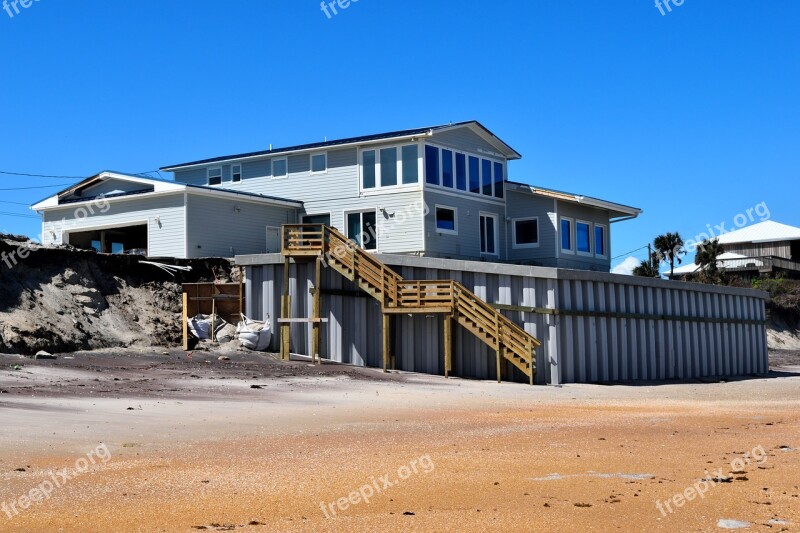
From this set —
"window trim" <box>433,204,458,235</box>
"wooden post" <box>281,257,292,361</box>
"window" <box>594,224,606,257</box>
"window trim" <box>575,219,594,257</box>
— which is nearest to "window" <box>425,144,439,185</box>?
"window trim" <box>433,204,458,235</box>

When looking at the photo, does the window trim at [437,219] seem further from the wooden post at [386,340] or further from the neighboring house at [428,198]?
the wooden post at [386,340]

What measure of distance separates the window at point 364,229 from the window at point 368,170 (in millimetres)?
1125

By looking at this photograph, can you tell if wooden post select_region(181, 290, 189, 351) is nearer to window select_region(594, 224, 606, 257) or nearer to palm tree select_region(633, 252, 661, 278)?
window select_region(594, 224, 606, 257)

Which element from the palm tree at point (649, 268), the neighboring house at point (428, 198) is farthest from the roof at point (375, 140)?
the palm tree at point (649, 268)

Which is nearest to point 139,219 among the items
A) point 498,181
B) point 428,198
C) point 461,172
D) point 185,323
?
point 185,323

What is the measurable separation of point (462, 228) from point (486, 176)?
10.3 feet

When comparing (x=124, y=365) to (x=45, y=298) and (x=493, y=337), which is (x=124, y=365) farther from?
(x=493, y=337)

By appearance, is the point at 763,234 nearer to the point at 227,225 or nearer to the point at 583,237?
the point at 583,237

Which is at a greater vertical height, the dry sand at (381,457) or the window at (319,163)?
the window at (319,163)

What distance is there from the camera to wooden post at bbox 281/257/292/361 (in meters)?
33.2

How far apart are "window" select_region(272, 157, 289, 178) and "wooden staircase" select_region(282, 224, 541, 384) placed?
8.68 meters

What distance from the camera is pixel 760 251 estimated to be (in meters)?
76.6

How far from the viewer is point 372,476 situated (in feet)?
36.0

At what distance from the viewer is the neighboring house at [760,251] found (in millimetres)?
72938
